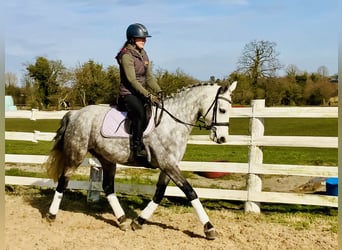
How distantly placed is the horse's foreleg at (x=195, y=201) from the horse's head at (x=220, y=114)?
675mm

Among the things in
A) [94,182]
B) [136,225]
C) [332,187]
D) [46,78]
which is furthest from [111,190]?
[46,78]

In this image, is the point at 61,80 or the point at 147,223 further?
the point at 61,80

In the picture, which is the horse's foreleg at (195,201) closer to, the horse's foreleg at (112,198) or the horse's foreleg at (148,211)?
the horse's foreleg at (148,211)

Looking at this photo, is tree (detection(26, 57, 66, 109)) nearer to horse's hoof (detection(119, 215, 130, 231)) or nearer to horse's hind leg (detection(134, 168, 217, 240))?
horse's hoof (detection(119, 215, 130, 231))

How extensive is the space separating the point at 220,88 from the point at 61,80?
85.3ft

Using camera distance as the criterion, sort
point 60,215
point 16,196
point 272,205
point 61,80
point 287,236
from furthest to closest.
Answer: point 61,80 < point 16,196 < point 272,205 < point 60,215 < point 287,236

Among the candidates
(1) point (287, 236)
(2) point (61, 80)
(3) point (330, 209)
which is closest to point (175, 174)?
(1) point (287, 236)

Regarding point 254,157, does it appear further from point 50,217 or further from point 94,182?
point 50,217

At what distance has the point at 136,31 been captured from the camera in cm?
563

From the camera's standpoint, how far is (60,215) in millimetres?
6543

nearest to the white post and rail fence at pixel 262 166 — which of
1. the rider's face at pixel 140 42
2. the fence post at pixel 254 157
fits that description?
the fence post at pixel 254 157

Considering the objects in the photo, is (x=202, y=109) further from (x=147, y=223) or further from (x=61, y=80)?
(x=61, y=80)

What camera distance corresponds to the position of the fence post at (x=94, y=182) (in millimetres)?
7459

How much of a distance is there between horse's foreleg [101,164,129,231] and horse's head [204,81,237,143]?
67.0 inches
